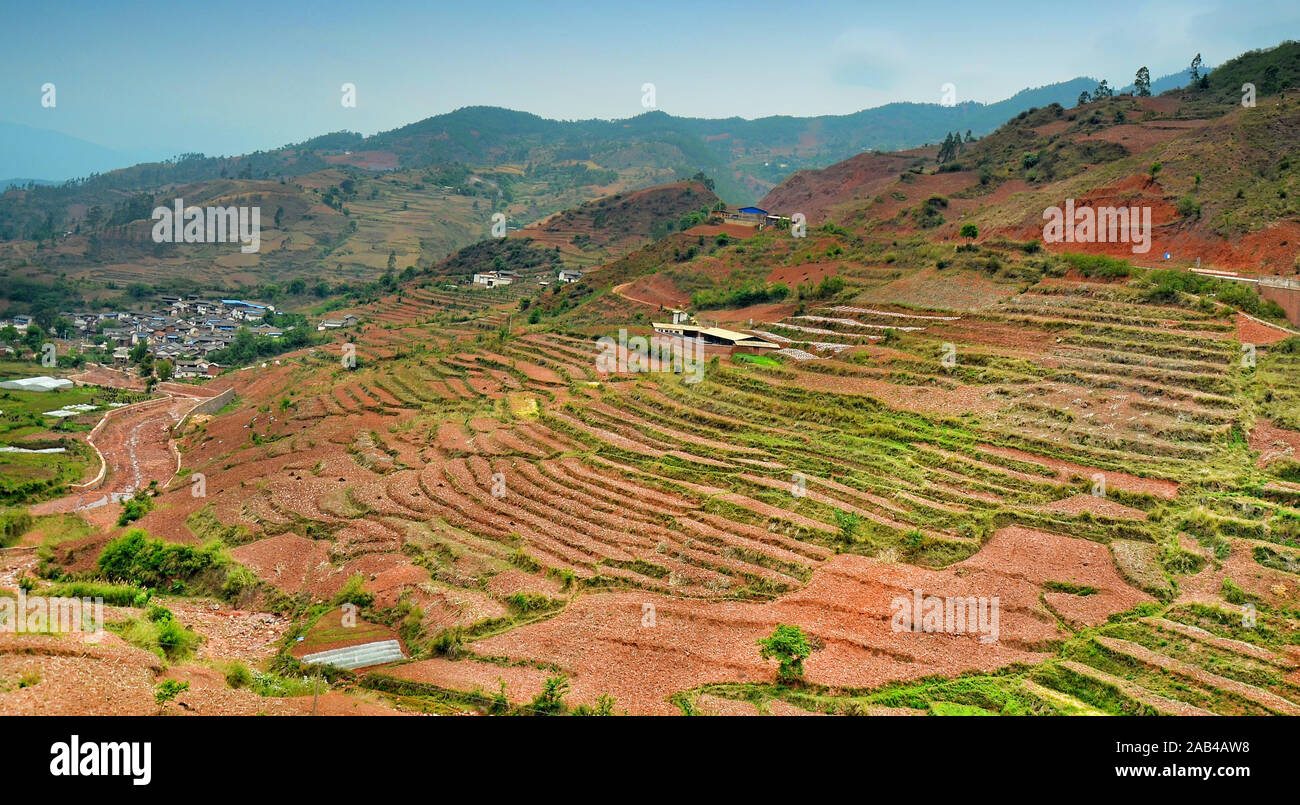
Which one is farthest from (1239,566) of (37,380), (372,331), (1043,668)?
(37,380)

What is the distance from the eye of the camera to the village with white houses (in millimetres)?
62594

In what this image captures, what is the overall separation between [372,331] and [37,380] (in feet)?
70.5

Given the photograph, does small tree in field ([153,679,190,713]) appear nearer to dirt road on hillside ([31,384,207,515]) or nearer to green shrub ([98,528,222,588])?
green shrub ([98,528,222,588])

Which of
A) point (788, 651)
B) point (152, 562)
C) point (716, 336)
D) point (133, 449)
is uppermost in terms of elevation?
point (716, 336)

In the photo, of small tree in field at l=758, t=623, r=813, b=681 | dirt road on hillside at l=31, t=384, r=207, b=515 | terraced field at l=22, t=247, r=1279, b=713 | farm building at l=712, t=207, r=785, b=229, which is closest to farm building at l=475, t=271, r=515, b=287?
farm building at l=712, t=207, r=785, b=229

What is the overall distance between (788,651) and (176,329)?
75464 mm

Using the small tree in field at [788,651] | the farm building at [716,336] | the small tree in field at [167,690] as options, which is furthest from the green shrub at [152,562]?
the farm building at [716,336]

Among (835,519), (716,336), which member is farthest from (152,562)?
(716,336)

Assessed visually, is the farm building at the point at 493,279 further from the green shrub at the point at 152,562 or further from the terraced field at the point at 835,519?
the green shrub at the point at 152,562

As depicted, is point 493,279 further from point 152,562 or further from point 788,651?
point 788,651

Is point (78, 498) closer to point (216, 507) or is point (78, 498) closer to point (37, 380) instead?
point (216, 507)

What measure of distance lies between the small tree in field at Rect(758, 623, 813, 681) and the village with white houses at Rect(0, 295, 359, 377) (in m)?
58.0

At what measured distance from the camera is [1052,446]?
69.4 ft

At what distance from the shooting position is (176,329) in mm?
71750
